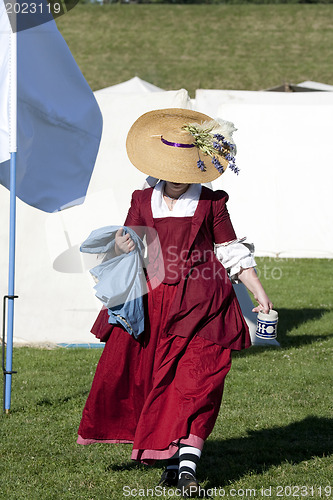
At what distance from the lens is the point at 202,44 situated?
129ft

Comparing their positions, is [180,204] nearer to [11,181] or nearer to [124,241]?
[124,241]

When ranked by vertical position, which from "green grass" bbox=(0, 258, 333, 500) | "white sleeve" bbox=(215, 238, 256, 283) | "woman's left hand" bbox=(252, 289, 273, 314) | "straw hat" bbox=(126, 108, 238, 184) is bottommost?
"green grass" bbox=(0, 258, 333, 500)

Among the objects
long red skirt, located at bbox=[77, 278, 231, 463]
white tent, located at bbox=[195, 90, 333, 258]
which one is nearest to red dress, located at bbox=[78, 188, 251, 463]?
long red skirt, located at bbox=[77, 278, 231, 463]

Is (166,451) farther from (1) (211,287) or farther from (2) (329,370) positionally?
(2) (329,370)

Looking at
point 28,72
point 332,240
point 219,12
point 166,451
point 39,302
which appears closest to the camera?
point 166,451

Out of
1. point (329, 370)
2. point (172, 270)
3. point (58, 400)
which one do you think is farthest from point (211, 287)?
point (329, 370)

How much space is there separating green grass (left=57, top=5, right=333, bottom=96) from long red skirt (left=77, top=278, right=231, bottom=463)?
92.4ft

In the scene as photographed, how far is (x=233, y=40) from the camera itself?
130 ft

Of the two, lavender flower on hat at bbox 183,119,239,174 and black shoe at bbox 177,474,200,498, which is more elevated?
lavender flower on hat at bbox 183,119,239,174

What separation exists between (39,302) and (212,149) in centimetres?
383

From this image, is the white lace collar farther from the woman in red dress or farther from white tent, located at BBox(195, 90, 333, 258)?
white tent, located at BBox(195, 90, 333, 258)

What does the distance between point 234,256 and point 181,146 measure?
0.65m

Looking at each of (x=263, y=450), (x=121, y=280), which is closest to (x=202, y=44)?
(x=263, y=450)

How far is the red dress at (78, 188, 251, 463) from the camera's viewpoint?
380 cm
